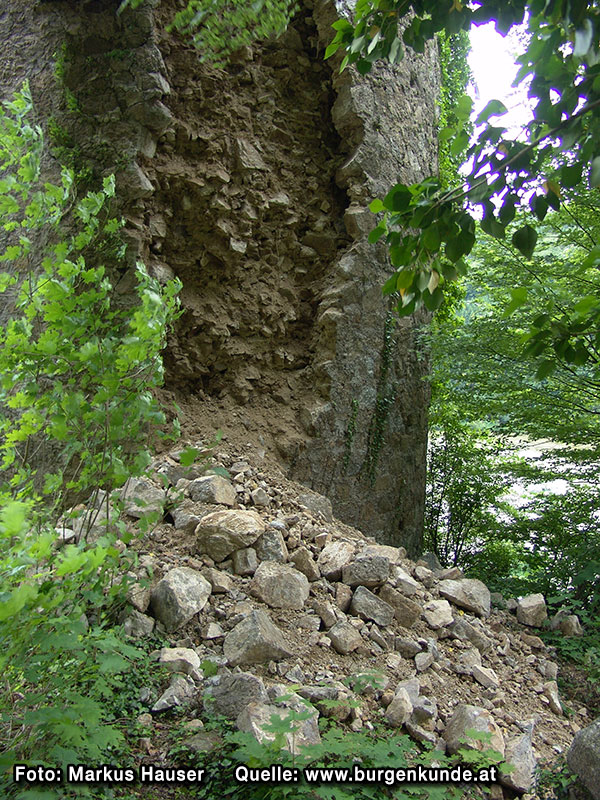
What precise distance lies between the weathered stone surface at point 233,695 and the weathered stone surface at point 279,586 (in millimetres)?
758

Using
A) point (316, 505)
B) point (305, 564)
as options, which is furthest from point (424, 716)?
point (316, 505)

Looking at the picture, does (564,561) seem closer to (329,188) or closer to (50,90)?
(329,188)

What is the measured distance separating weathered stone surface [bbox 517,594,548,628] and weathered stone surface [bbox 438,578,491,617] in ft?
1.34

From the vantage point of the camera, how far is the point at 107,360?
201cm

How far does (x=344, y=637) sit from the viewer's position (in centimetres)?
314

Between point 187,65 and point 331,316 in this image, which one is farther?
point 331,316

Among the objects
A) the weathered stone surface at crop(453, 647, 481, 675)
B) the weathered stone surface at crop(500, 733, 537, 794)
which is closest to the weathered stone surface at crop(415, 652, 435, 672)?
the weathered stone surface at crop(453, 647, 481, 675)

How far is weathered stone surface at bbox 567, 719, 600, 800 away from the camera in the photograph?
2.44m

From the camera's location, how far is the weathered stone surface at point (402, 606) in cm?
355

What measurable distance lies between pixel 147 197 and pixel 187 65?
49.7 inches

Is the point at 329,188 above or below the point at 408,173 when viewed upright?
below

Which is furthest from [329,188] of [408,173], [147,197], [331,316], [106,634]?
[106,634]

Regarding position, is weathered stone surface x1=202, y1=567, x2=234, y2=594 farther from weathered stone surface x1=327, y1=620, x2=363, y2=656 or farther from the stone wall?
the stone wall

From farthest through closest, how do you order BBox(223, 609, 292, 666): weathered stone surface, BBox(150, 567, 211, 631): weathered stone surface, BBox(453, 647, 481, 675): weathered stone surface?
BBox(453, 647, 481, 675): weathered stone surface < BBox(150, 567, 211, 631): weathered stone surface < BBox(223, 609, 292, 666): weathered stone surface
